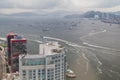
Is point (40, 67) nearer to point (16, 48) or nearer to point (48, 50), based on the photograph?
point (48, 50)

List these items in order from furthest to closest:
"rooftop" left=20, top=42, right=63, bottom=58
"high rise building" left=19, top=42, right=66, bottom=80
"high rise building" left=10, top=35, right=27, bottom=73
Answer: "high rise building" left=10, top=35, right=27, bottom=73, "rooftop" left=20, top=42, right=63, bottom=58, "high rise building" left=19, top=42, right=66, bottom=80

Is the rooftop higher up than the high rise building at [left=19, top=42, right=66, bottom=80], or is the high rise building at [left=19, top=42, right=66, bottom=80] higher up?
the rooftop

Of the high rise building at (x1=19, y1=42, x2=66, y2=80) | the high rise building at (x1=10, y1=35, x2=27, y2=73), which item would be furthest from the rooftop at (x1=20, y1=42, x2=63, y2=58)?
the high rise building at (x1=10, y1=35, x2=27, y2=73)

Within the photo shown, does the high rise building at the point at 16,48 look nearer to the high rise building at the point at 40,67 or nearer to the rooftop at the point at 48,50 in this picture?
the rooftop at the point at 48,50

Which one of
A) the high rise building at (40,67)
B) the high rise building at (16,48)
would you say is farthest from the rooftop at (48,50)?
the high rise building at (16,48)

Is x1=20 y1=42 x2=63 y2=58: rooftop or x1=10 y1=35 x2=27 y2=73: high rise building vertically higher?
x1=20 y1=42 x2=63 y2=58: rooftop

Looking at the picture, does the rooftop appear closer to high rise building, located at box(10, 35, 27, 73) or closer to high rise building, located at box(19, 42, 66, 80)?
high rise building, located at box(19, 42, 66, 80)

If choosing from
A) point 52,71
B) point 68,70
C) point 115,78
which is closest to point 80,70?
point 68,70

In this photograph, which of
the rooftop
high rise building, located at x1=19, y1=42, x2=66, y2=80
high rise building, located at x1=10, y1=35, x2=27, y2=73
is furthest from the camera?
high rise building, located at x1=10, y1=35, x2=27, y2=73

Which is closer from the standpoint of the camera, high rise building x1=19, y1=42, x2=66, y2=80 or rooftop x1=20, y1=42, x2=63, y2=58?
high rise building x1=19, y1=42, x2=66, y2=80

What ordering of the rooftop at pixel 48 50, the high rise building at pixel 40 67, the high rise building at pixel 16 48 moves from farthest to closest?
the high rise building at pixel 16 48 → the rooftop at pixel 48 50 → the high rise building at pixel 40 67

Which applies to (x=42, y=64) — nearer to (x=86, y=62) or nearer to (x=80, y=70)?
(x=80, y=70)

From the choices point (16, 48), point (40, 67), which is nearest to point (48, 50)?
point (40, 67)
